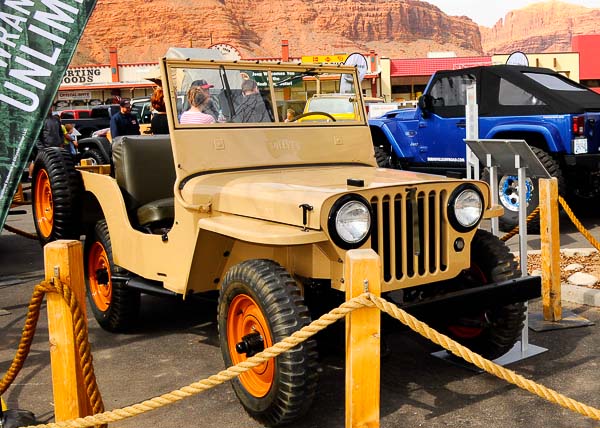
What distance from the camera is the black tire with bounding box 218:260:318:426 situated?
321cm

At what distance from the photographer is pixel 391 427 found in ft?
11.3

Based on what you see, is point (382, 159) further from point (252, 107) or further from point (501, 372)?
point (501, 372)

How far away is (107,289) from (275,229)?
223cm

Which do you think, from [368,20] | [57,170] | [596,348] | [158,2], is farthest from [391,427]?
[368,20]

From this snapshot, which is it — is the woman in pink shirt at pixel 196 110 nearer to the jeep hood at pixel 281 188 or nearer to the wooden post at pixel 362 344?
the jeep hood at pixel 281 188

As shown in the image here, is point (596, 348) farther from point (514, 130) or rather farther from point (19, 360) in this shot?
point (514, 130)


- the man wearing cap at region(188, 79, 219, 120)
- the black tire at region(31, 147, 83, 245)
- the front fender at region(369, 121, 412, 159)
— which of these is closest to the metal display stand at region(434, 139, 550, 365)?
the man wearing cap at region(188, 79, 219, 120)

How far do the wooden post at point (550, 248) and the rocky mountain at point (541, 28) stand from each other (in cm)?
16569

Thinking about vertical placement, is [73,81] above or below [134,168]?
above

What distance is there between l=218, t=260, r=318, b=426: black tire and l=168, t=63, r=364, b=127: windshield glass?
1.27 m

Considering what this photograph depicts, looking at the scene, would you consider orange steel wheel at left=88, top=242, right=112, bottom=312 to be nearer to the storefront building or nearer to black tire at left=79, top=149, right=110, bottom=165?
black tire at left=79, top=149, right=110, bottom=165

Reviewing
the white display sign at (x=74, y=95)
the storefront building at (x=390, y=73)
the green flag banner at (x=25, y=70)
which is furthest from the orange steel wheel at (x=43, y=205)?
the white display sign at (x=74, y=95)

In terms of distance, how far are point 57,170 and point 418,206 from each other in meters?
3.28

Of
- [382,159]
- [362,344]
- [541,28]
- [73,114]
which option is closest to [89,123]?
[73,114]
